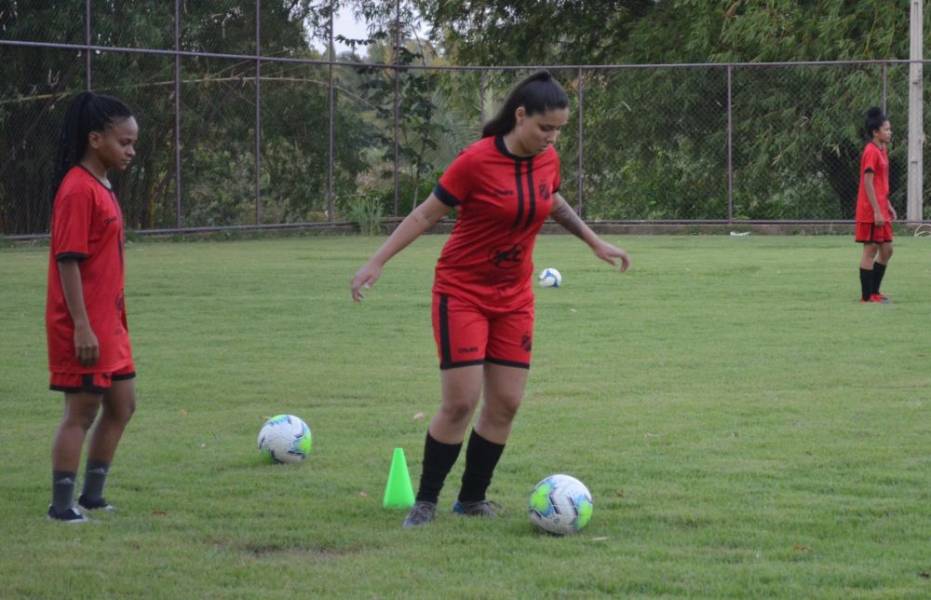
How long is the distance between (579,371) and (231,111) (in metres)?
15.9

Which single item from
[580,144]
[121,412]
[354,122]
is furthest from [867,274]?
[354,122]

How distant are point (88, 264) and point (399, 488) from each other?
5.09 ft

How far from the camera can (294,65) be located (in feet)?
84.6

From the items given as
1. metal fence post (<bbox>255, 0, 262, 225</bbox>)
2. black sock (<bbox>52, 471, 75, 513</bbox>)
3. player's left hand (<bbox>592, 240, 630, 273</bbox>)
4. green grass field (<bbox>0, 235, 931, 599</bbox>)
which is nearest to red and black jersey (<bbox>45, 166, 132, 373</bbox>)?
black sock (<bbox>52, 471, 75, 513</bbox>)

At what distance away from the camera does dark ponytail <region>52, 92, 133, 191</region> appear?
570 centimetres

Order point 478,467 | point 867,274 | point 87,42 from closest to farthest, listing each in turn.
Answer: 1. point 478,467
2. point 867,274
3. point 87,42

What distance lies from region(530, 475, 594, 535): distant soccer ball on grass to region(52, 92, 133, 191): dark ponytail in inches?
85.6

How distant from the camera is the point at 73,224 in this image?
18.1 ft

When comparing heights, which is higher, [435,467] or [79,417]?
[79,417]

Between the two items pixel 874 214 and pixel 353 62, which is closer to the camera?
pixel 874 214

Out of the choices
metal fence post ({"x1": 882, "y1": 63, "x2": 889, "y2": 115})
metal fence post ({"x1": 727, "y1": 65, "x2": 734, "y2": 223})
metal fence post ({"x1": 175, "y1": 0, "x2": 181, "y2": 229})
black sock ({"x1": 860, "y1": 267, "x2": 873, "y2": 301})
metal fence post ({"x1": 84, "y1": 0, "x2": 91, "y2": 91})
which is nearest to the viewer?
black sock ({"x1": 860, "y1": 267, "x2": 873, "y2": 301})

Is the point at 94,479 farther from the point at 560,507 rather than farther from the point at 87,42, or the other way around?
the point at 87,42

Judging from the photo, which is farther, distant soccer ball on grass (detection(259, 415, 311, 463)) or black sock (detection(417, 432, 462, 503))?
distant soccer ball on grass (detection(259, 415, 311, 463))

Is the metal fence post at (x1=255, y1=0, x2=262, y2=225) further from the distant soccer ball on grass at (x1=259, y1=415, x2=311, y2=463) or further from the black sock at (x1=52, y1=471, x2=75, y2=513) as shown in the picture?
the black sock at (x1=52, y1=471, x2=75, y2=513)
